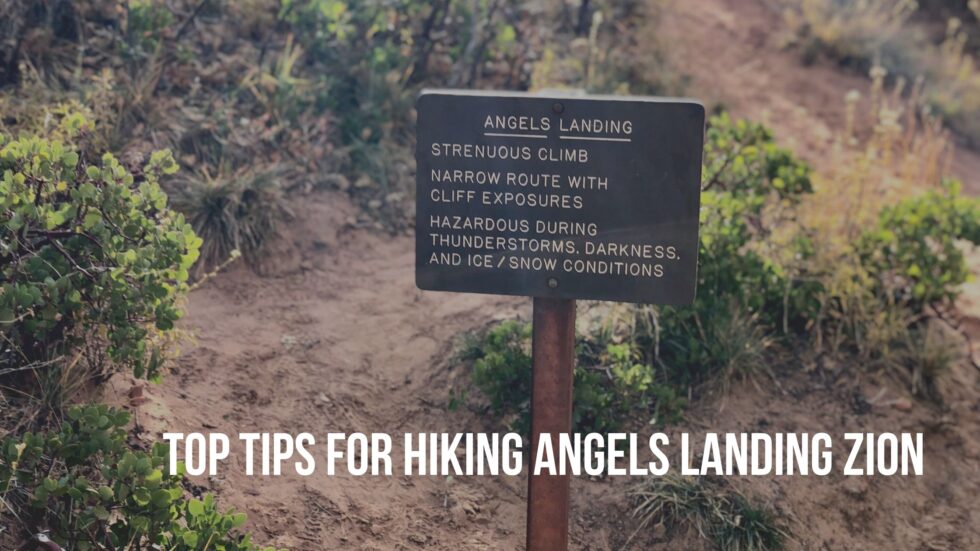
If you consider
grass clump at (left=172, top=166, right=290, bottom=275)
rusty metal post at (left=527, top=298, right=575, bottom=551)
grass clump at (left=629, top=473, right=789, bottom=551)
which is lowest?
grass clump at (left=629, top=473, right=789, bottom=551)

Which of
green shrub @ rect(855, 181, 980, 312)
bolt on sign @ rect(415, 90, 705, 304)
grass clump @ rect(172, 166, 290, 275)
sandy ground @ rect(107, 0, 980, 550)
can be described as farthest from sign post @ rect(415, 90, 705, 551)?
green shrub @ rect(855, 181, 980, 312)

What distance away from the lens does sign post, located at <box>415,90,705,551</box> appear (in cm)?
345

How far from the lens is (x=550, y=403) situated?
11.9 ft

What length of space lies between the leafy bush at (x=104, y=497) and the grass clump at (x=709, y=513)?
1832 millimetres

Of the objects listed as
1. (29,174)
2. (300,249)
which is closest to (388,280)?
(300,249)

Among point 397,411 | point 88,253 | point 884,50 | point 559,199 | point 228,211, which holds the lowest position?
point 397,411

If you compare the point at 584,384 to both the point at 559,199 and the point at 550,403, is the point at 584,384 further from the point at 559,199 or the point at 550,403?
the point at 559,199

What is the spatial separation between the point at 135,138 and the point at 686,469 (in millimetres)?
3319

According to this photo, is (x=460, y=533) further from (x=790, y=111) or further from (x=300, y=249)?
(x=790, y=111)

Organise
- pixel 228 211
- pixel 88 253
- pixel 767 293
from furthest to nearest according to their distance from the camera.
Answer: pixel 767 293 < pixel 228 211 < pixel 88 253

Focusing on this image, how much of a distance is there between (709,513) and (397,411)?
1.44m

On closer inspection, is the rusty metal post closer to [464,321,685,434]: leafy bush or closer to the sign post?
the sign post

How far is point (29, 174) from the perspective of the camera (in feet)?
12.6

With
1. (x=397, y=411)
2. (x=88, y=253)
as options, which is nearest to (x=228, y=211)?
(x=397, y=411)
